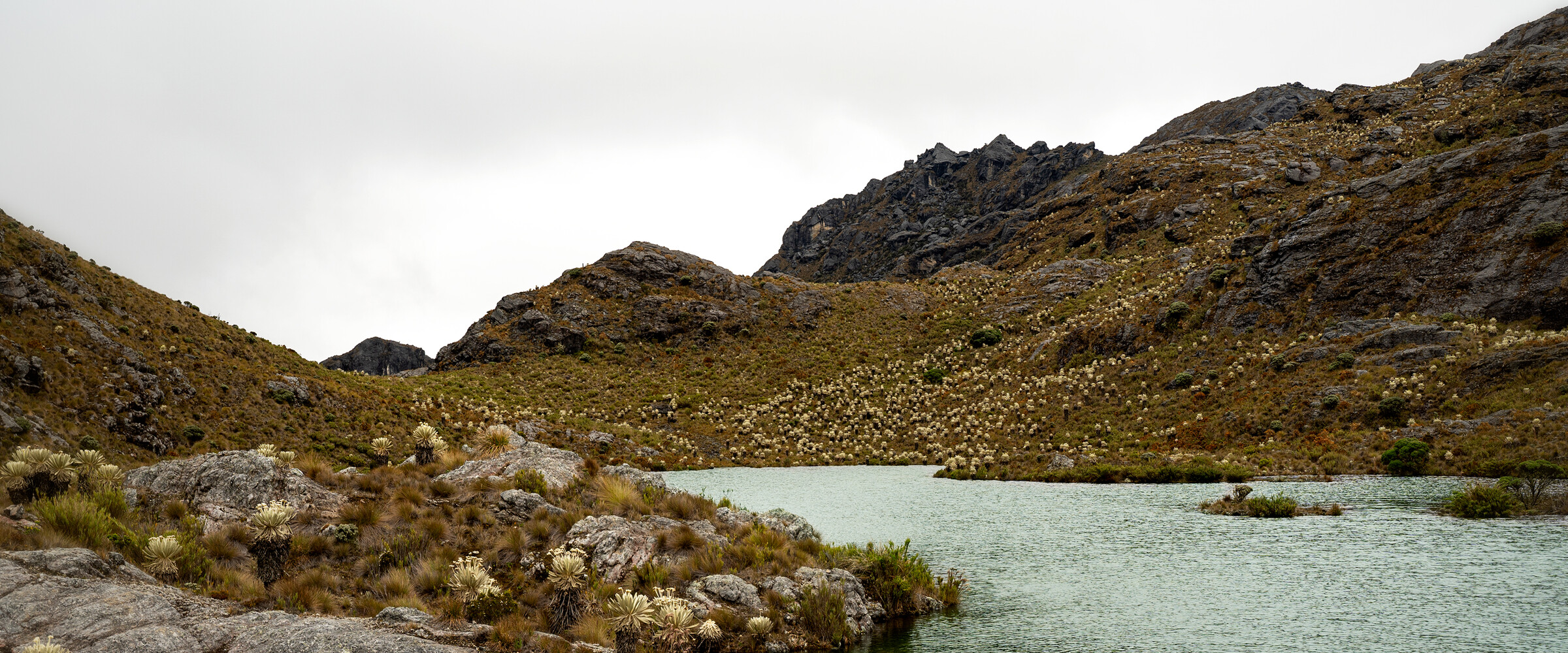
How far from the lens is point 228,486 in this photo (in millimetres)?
17641

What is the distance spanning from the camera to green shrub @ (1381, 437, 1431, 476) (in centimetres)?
2902

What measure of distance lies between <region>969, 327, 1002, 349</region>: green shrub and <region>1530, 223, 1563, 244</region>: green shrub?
43539mm

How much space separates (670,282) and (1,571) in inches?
3391

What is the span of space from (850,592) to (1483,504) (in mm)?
20911

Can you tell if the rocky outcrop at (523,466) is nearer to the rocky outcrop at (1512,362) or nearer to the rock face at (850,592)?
the rock face at (850,592)

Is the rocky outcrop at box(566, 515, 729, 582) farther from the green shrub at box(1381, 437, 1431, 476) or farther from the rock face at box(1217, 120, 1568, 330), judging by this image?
the rock face at box(1217, 120, 1568, 330)

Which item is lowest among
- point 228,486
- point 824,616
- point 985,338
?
point 824,616

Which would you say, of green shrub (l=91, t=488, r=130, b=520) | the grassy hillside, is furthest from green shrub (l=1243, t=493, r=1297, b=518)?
green shrub (l=91, t=488, r=130, b=520)

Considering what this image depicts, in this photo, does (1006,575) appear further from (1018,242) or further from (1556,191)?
(1018,242)

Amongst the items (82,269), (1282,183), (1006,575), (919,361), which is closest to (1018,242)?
(1282,183)

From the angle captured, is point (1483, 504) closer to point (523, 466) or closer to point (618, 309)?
point (523, 466)

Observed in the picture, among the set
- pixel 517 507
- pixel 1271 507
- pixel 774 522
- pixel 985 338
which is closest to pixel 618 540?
pixel 517 507

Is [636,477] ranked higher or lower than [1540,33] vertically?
lower

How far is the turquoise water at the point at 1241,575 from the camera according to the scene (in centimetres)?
1212
